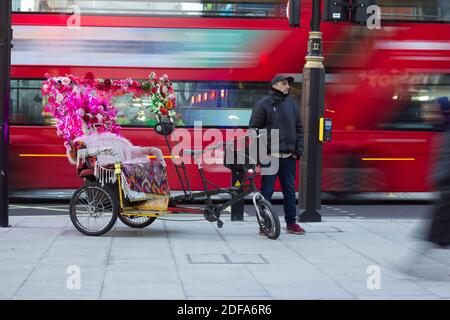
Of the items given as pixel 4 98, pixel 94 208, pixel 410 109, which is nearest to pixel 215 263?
pixel 94 208

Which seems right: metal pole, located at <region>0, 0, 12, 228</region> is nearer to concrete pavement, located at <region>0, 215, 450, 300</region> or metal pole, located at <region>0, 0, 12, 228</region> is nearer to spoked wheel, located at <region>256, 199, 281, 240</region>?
concrete pavement, located at <region>0, 215, 450, 300</region>

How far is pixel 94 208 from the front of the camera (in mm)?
9281

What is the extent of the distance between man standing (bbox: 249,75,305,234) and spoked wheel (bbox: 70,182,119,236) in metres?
1.80

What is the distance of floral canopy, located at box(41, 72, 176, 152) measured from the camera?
9758 mm

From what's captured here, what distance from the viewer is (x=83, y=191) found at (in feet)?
30.6

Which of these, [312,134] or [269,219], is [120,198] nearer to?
[269,219]

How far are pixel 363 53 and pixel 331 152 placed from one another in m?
1.79

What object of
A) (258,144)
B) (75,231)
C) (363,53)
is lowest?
(75,231)

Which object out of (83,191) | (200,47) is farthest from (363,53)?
(83,191)

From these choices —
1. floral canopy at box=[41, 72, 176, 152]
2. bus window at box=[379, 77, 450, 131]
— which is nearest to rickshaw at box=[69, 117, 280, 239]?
floral canopy at box=[41, 72, 176, 152]

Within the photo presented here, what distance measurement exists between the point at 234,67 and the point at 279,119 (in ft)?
14.5

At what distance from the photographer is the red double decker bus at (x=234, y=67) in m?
13.5
